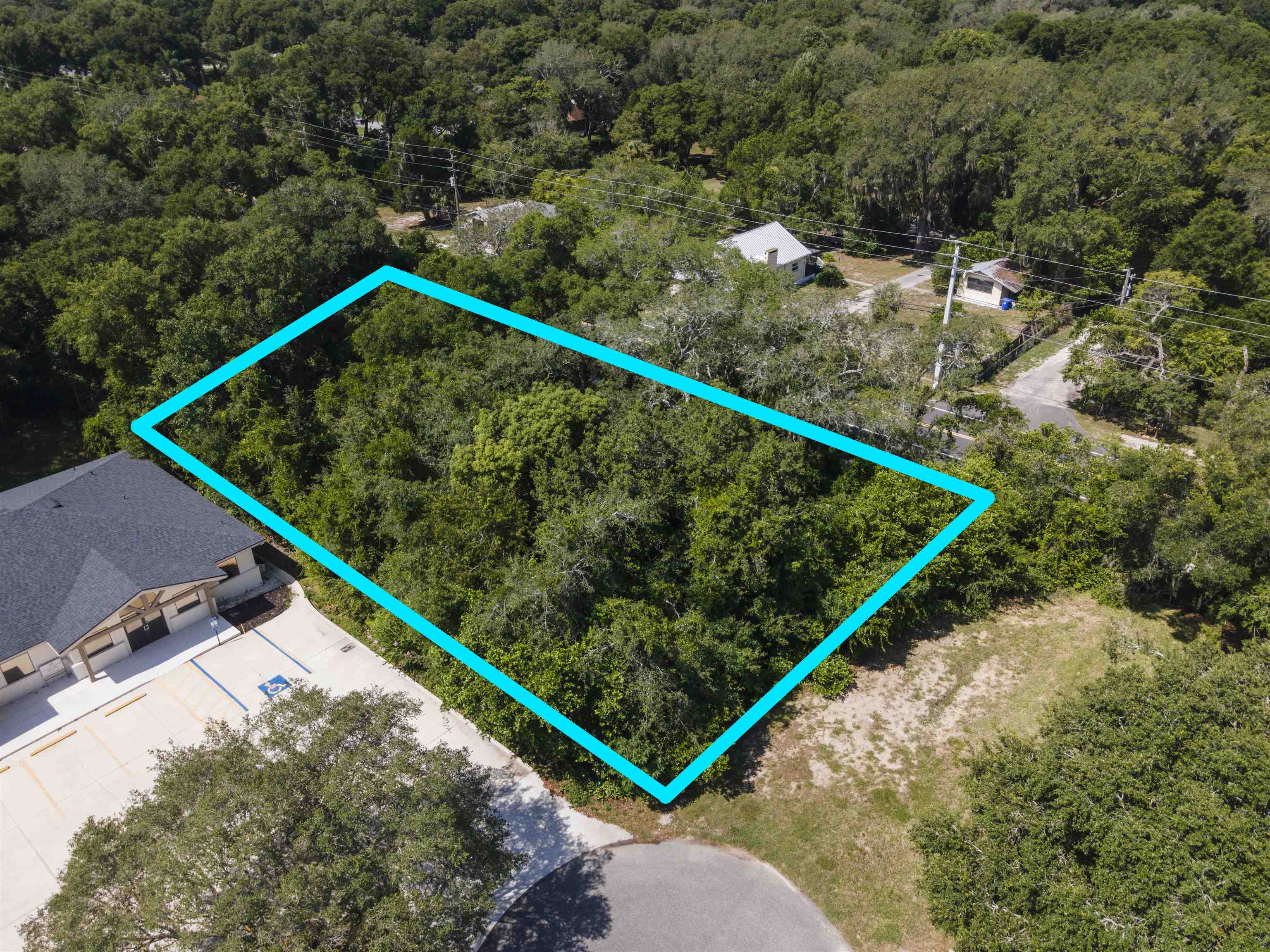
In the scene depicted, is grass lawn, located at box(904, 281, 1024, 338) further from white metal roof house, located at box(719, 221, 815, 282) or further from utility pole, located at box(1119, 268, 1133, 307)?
white metal roof house, located at box(719, 221, 815, 282)

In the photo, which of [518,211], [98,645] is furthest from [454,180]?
[98,645]

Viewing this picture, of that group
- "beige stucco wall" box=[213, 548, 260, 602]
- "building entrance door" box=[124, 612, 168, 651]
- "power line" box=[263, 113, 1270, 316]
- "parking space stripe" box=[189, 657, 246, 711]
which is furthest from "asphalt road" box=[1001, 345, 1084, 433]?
"building entrance door" box=[124, 612, 168, 651]

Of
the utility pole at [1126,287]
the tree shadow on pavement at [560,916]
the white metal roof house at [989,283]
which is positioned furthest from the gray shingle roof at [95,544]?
the utility pole at [1126,287]

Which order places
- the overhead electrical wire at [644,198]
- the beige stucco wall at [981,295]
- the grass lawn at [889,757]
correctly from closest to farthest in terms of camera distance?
the grass lawn at [889,757], the overhead electrical wire at [644,198], the beige stucco wall at [981,295]

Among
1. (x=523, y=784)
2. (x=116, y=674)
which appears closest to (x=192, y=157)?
(x=116, y=674)

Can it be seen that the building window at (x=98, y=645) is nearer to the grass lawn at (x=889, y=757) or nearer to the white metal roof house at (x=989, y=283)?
the grass lawn at (x=889, y=757)

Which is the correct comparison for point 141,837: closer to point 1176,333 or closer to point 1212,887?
point 1212,887

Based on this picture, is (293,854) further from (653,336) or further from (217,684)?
(653,336)
